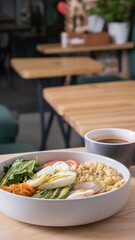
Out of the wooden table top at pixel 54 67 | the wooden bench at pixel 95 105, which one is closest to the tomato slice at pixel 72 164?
the wooden bench at pixel 95 105

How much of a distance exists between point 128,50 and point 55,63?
155 centimetres

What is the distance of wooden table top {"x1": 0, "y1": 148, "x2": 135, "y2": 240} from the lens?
0.70m

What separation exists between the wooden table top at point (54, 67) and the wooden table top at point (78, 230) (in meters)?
2.28

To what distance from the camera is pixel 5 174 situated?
880 mm

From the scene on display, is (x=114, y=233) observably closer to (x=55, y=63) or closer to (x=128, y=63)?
(x=55, y=63)

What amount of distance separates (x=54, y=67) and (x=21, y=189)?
244cm

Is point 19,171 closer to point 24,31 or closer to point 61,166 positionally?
point 61,166

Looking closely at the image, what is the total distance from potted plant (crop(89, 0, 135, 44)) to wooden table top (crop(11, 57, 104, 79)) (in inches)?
43.2

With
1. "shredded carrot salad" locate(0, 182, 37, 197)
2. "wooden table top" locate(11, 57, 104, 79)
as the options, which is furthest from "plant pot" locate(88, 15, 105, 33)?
"shredded carrot salad" locate(0, 182, 37, 197)

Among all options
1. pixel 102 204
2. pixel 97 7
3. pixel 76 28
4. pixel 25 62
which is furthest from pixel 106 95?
pixel 76 28

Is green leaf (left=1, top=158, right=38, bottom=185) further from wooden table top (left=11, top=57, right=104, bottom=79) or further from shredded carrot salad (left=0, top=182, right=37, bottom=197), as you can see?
wooden table top (left=11, top=57, right=104, bottom=79)

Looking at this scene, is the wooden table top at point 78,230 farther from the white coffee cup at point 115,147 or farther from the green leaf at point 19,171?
the white coffee cup at point 115,147

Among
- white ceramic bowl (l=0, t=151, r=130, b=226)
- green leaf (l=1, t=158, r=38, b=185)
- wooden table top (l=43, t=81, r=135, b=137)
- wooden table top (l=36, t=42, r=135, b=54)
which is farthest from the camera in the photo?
wooden table top (l=36, t=42, r=135, b=54)

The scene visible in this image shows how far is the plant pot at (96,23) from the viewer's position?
470 centimetres
